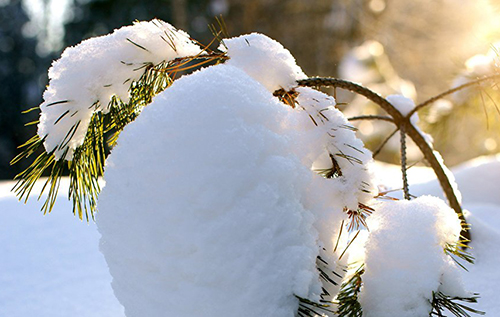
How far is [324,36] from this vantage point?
27.5 feet

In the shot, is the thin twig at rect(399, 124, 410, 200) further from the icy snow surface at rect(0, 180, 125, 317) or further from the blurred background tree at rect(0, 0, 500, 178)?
the blurred background tree at rect(0, 0, 500, 178)

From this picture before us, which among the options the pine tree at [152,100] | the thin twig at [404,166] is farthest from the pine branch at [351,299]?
the thin twig at [404,166]

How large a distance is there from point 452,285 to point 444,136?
82.2 inches

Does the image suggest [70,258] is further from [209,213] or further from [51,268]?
[209,213]

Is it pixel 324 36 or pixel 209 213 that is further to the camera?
pixel 324 36

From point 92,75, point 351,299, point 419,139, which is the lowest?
point 351,299

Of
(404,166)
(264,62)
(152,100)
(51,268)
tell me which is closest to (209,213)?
(152,100)

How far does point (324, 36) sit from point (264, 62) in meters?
7.85

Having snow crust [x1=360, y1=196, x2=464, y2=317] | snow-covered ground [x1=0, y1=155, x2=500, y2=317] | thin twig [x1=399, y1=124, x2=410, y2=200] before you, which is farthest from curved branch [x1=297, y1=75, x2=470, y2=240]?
snow crust [x1=360, y1=196, x2=464, y2=317]

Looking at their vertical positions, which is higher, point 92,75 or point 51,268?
point 92,75

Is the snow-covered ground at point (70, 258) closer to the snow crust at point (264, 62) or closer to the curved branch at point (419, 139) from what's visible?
the curved branch at point (419, 139)

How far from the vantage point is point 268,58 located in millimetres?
926

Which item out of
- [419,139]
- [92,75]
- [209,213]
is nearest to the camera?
[209,213]

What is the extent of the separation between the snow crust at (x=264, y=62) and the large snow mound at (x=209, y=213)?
0.56 ft
